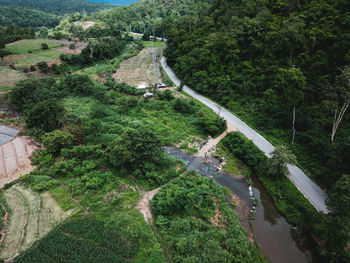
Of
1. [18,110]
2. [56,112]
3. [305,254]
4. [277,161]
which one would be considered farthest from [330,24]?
[18,110]

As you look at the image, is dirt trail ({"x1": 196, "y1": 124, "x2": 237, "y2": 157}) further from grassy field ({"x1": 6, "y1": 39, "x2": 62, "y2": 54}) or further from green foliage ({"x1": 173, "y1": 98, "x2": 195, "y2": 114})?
grassy field ({"x1": 6, "y1": 39, "x2": 62, "y2": 54})

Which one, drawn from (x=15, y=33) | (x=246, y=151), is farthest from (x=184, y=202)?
(x=15, y=33)

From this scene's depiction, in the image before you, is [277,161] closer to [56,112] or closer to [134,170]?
[134,170]

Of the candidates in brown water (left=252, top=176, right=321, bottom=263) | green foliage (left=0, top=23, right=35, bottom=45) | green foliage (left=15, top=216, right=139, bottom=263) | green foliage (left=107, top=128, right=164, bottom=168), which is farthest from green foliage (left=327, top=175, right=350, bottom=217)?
green foliage (left=0, top=23, right=35, bottom=45)

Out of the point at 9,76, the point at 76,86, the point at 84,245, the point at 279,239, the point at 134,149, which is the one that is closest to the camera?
the point at 84,245

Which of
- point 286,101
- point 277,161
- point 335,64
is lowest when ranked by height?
point 277,161

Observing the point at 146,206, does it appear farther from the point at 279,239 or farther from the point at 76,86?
the point at 76,86

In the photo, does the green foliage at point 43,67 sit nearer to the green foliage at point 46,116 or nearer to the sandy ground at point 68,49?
the sandy ground at point 68,49
